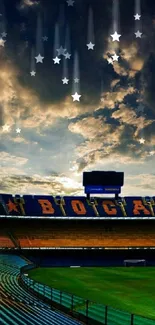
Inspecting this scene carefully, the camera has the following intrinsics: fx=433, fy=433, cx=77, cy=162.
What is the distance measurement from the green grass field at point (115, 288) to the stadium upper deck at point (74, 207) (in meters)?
19.2

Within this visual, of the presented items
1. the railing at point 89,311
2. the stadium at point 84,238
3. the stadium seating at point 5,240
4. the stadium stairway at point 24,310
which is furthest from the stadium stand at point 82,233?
the railing at point 89,311

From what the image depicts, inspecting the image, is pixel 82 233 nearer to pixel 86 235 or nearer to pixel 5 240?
pixel 86 235

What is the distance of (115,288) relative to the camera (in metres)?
35.2

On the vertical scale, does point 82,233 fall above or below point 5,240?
above

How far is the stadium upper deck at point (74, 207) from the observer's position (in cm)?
6431

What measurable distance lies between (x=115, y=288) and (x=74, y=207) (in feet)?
108

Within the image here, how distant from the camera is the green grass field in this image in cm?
2758

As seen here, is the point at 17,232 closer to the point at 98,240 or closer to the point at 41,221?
the point at 41,221

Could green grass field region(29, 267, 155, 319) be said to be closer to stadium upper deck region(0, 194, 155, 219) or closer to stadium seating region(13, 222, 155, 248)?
stadium seating region(13, 222, 155, 248)

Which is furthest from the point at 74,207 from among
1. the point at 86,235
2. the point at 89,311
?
the point at 89,311

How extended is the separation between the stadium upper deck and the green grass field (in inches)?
757

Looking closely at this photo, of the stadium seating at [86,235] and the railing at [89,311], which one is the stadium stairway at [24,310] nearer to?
the railing at [89,311]

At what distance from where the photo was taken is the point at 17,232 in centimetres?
6281

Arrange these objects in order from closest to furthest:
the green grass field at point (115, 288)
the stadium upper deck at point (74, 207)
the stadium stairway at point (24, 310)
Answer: the stadium stairway at point (24, 310), the green grass field at point (115, 288), the stadium upper deck at point (74, 207)
